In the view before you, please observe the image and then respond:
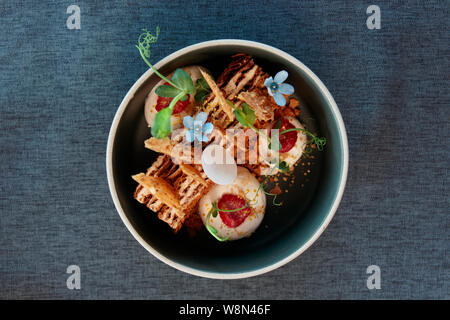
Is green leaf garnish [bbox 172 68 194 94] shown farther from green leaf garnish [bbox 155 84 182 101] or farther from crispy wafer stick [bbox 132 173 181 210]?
crispy wafer stick [bbox 132 173 181 210]

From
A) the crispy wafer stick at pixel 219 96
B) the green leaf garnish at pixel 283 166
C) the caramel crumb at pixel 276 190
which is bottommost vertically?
the caramel crumb at pixel 276 190

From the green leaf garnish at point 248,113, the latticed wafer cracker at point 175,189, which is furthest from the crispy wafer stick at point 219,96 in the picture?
the latticed wafer cracker at point 175,189

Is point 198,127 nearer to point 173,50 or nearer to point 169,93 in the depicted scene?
point 169,93

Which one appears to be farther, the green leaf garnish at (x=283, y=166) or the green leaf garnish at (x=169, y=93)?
the green leaf garnish at (x=283, y=166)

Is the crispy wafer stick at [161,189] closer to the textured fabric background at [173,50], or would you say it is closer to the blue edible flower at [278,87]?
the textured fabric background at [173,50]

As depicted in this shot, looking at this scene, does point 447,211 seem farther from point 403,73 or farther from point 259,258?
point 259,258

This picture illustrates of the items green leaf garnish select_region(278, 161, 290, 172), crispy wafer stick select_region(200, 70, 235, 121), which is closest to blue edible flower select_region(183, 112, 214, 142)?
crispy wafer stick select_region(200, 70, 235, 121)
